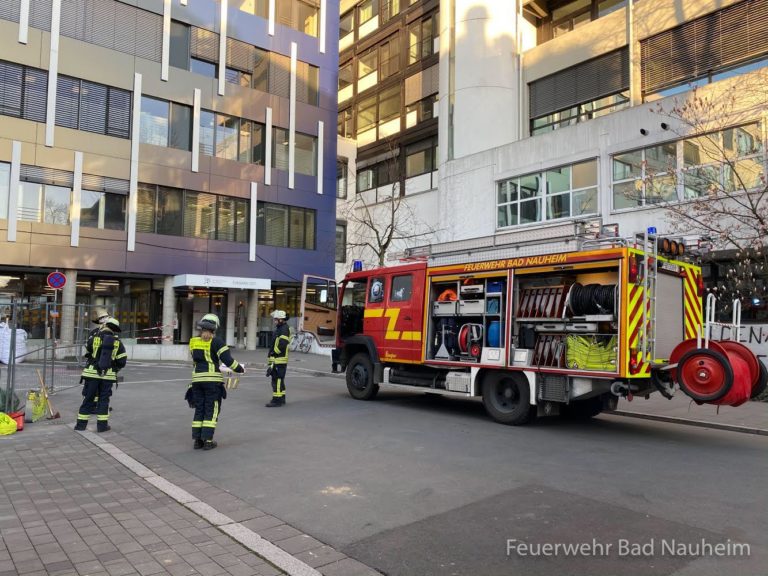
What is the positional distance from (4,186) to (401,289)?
18464mm

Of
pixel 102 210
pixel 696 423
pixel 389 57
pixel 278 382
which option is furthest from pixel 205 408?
pixel 389 57

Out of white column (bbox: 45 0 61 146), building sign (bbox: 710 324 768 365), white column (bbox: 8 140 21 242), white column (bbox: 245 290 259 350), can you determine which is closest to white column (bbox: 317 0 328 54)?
white column (bbox: 45 0 61 146)

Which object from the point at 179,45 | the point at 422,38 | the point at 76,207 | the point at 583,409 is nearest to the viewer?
the point at 583,409

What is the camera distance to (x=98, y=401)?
8227mm

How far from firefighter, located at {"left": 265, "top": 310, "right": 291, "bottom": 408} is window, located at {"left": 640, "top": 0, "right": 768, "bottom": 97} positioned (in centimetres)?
1584

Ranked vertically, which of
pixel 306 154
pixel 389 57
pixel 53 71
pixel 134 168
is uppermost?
pixel 389 57

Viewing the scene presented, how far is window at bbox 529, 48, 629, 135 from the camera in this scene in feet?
67.2

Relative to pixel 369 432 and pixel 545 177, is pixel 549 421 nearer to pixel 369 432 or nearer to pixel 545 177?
pixel 369 432

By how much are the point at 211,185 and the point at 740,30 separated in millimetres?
21110

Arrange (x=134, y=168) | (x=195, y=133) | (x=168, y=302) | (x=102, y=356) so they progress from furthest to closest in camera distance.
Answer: (x=195, y=133)
(x=168, y=302)
(x=134, y=168)
(x=102, y=356)

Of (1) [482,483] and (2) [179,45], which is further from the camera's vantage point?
(2) [179,45]

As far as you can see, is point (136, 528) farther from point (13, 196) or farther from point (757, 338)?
point (13, 196)

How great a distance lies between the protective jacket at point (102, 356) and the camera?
813 cm

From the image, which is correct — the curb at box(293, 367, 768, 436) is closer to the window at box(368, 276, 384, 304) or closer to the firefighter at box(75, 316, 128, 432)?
the window at box(368, 276, 384, 304)
